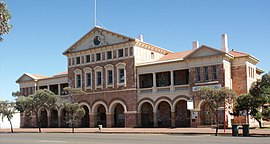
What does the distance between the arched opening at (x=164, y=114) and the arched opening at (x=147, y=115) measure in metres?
1.04

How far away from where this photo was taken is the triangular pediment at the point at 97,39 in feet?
169

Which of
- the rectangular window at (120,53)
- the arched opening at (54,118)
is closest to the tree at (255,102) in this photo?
the rectangular window at (120,53)

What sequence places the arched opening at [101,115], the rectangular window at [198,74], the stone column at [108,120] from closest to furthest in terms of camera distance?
the rectangular window at [198,74]
the stone column at [108,120]
the arched opening at [101,115]

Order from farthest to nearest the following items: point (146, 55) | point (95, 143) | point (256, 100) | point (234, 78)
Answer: point (146, 55) → point (234, 78) → point (256, 100) → point (95, 143)

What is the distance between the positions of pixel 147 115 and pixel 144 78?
15.4ft

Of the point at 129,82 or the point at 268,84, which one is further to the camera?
the point at 129,82

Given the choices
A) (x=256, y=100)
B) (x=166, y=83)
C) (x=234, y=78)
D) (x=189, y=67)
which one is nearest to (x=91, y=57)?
(x=166, y=83)

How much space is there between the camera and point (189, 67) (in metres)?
45.4

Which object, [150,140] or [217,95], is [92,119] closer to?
[217,95]

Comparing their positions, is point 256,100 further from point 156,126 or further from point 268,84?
point 156,126

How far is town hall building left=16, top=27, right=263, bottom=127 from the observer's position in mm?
44344

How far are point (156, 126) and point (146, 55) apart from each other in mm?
9382

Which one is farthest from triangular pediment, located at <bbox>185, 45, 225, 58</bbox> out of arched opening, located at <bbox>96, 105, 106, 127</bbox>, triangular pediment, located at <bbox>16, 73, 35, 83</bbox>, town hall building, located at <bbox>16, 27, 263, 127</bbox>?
triangular pediment, located at <bbox>16, 73, 35, 83</bbox>

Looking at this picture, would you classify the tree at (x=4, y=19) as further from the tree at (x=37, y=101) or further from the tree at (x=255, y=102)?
the tree at (x=37, y=101)
